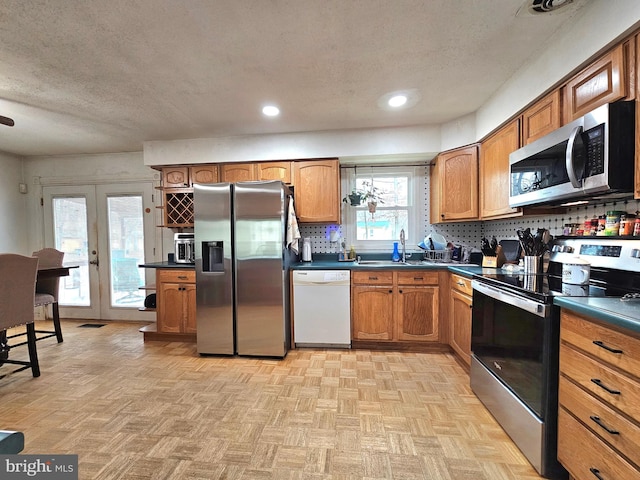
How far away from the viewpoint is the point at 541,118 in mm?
1976

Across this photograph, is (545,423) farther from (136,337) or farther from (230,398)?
(136,337)

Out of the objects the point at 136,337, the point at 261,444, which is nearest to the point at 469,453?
the point at 261,444

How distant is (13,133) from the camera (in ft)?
11.0

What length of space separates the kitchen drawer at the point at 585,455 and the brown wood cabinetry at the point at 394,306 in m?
1.61

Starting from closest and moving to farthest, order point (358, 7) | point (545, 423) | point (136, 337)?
point (545, 423), point (358, 7), point (136, 337)

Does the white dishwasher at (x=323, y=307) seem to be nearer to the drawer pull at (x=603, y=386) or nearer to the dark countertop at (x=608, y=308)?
the dark countertop at (x=608, y=308)

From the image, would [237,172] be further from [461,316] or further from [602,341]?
[602,341]

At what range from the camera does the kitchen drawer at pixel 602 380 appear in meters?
1.02

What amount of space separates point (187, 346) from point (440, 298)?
2811mm

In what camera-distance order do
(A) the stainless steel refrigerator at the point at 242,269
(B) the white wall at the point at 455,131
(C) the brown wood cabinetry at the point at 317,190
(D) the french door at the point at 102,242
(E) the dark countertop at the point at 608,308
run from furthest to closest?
(D) the french door at the point at 102,242, (C) the brown wood cabinetry at the point at 317,190, (A) the stainless steel refrigerator at the point at 242,269, (B) the white wall at the point at 455,131, (E) the dark countertop at the point at 608,308

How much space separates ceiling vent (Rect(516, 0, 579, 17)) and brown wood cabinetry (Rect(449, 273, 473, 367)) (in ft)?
5.78

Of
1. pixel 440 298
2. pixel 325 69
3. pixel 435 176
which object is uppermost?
pixel 325 69

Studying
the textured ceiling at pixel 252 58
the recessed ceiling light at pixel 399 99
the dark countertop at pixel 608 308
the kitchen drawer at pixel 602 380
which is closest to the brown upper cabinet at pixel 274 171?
the textured ceiling at pixel 252 58

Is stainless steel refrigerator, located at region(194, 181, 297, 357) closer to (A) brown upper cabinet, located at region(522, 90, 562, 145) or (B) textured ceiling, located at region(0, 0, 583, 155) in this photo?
(B) textured ceiling, located at region(0, 0, 583, 155)
